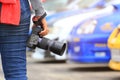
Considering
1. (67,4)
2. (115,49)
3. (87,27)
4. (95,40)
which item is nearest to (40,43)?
(115,49)

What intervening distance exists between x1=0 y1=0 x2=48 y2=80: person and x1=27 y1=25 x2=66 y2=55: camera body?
0.25ft

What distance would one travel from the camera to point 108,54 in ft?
26.7

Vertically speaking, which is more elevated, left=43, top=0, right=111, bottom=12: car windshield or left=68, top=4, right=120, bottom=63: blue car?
left=43, top=0, right=111, bottom=12: car windshield

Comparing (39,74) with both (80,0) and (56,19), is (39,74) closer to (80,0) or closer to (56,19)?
(56,19)

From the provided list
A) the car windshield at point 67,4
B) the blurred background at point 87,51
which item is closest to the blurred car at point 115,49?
the blurred background at point 87,51

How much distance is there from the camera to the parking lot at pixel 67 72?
25.5 feet

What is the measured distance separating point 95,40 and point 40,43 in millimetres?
5056

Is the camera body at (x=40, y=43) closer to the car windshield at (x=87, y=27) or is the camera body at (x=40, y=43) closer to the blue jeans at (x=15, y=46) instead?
the blue jeans at (x=15, y=46)

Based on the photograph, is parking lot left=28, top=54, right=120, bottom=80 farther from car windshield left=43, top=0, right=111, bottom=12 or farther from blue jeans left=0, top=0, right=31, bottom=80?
blue jeans left=0, top=0, right=31, bottom=80

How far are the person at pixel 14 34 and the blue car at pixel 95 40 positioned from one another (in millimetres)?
5199

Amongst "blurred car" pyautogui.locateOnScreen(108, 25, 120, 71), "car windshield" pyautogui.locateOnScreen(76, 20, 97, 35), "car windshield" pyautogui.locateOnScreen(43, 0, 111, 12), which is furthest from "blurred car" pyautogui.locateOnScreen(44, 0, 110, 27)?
"blurred car" pyautogui.locateOnScreen(108, 25, 120, 71)

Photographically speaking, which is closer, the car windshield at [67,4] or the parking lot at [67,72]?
the parking lot at [67,72]

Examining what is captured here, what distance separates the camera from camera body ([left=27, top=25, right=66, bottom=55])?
10.1 feet

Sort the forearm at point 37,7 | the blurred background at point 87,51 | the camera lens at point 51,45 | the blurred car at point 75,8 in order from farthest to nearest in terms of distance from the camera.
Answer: the blurred car at point 75,8 < the blurred background at point 87,51 < the camera lens at point 51,45 < the forearm at point 37,7
